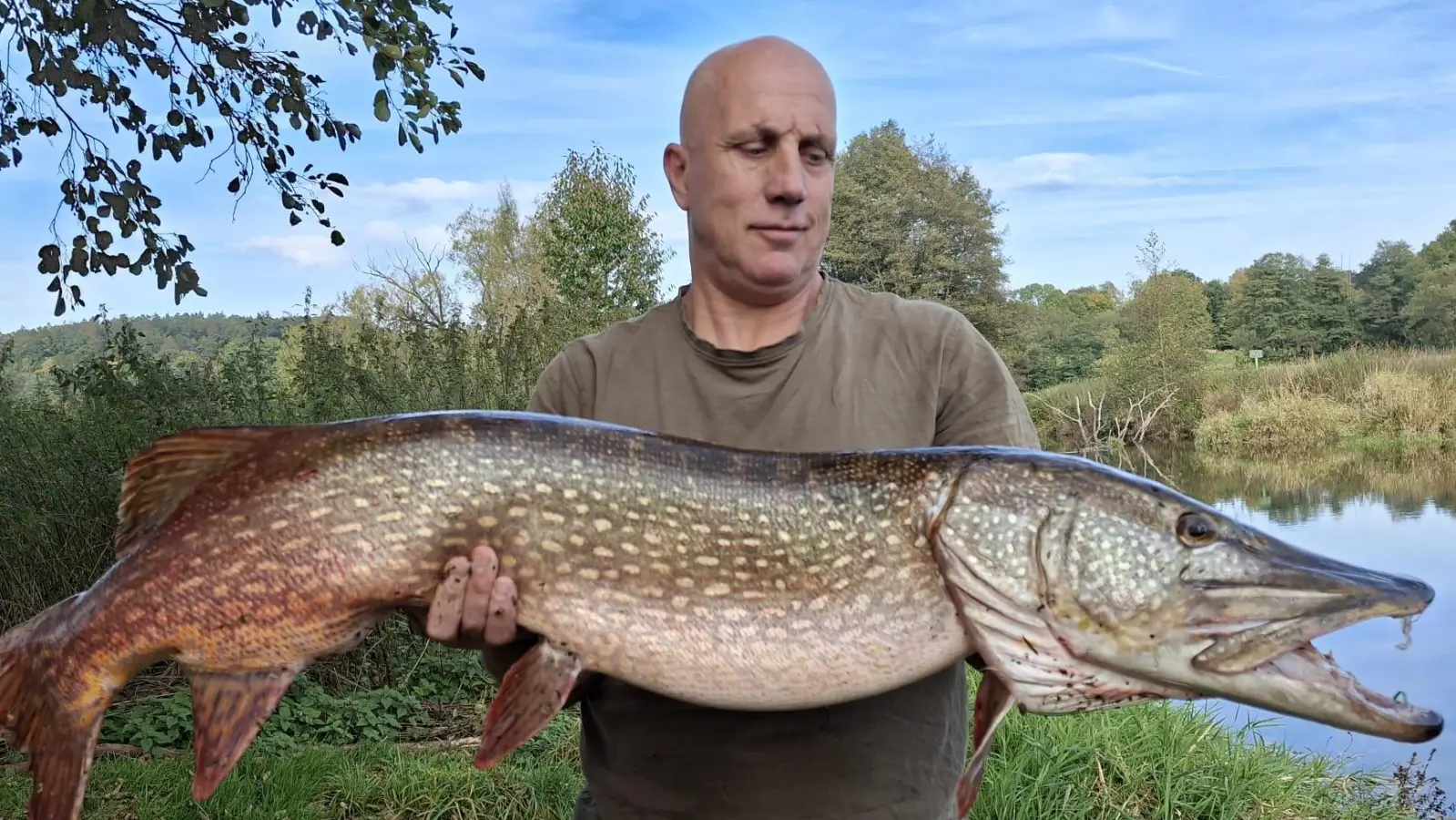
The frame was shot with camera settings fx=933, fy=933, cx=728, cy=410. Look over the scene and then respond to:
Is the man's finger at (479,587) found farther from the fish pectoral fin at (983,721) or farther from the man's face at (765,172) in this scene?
the fish pectoral fin at (983,721)

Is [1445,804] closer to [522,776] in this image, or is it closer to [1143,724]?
[1143,724]

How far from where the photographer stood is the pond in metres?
6.59

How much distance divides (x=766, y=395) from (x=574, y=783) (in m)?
2.92

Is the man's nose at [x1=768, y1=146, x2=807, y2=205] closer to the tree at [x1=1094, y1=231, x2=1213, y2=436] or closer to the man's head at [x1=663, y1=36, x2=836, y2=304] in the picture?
the man's head at [x1=663, y1=36, x2=836, y2=304]

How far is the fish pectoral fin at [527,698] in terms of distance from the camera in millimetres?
1663

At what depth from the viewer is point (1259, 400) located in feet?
75.0

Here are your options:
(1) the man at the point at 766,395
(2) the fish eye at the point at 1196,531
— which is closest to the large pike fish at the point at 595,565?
(2) the fish eye at the point at 1196,531

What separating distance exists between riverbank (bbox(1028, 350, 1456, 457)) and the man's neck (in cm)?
1963

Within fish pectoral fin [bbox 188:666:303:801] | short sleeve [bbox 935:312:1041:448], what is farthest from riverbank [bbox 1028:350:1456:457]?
fish pectoral fin [bbox 188:666:303:801]

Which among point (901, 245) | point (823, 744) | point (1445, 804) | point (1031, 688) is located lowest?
point (1445, 804)

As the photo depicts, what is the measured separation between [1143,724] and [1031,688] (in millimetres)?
3603

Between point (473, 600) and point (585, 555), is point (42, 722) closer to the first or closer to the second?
point (473, 600)

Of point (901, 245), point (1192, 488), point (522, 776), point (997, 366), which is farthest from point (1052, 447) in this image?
point (997, 366)

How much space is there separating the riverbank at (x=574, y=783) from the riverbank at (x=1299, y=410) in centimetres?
1666
